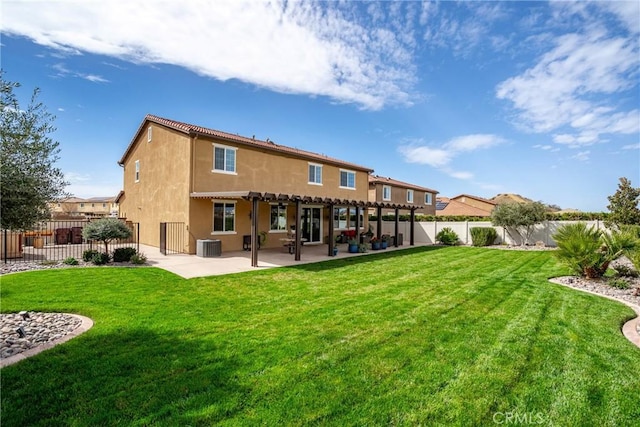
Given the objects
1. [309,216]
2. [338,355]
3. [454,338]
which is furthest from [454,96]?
[338,355]

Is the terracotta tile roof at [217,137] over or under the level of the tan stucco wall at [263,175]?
over

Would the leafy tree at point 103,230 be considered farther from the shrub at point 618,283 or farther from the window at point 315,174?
the shrub at point 618,283

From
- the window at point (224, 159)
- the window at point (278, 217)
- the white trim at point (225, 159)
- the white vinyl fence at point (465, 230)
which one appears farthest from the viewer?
the white vinyl fence at point (465, 230)

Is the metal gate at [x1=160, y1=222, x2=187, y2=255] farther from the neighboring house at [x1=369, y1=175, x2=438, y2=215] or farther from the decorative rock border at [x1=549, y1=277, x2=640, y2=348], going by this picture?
the neighboring house at [x1=369, y1=175, x2=438, y2=215]

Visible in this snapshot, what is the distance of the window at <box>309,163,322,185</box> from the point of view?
69.3 feet

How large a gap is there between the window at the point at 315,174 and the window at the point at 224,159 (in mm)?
5911

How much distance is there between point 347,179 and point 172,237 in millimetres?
13055

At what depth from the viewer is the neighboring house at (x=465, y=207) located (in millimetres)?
39812

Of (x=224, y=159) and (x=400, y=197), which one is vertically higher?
(x=224, y=159)

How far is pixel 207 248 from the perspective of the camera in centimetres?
1435

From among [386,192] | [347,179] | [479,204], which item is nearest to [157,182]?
[347,179]

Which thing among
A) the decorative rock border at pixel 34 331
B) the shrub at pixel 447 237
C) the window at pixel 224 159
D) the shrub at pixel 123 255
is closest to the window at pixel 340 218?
the shrub at pixel 447 237

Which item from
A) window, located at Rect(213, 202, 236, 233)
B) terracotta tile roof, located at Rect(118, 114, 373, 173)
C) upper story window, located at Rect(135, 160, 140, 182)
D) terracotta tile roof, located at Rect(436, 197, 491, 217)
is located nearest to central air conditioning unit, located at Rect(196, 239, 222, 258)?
window, located at Rect(213, 202, 236, 233)

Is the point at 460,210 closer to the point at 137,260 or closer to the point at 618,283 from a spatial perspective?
the point at 618,283
